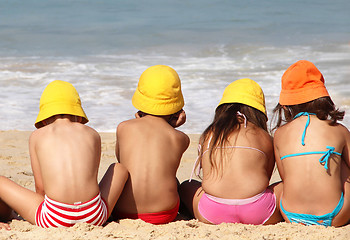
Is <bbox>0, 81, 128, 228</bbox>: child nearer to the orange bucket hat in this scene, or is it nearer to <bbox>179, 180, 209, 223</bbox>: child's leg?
<bbox>179, 180, 209, 223</bbox>: child's leg

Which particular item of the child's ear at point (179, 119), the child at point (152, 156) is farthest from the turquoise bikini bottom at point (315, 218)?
the child's ear at point (179, 119)

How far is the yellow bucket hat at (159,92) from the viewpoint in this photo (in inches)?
126

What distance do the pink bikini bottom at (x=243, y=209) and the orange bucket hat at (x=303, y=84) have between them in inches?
21.7

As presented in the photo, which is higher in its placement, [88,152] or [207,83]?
[88,152]

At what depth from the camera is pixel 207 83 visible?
853cm

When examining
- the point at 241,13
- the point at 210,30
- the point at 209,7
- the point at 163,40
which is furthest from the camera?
the point at 209,7

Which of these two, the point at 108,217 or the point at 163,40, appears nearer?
the point at 108,217

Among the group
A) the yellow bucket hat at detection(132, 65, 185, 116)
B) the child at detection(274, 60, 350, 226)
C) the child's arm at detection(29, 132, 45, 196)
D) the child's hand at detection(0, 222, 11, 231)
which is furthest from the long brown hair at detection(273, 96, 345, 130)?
the child's hand at detection(0, 222, 11, 231)

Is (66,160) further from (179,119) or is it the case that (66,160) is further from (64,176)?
(179,119)

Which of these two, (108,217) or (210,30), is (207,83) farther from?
(210,30)

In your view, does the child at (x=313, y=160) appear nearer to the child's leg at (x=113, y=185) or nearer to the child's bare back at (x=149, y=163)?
the child's bare back at (x=149, y=163)

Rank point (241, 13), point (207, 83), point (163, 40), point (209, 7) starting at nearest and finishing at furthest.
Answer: point (207, 83), point (163, 40), point (241, 13), point (209, 7)

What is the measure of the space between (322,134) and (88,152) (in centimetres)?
125

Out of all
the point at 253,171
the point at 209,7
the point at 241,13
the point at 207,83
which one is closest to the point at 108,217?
the point at 253,171
